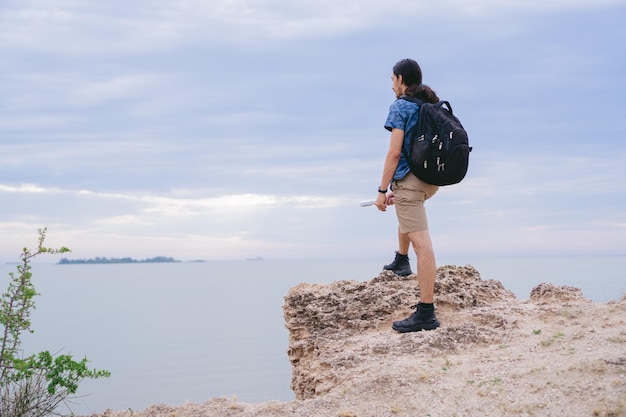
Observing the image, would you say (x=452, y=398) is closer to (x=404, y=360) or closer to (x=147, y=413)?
(x=404, y=360)

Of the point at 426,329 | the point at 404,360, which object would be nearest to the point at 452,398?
the point at 404,360

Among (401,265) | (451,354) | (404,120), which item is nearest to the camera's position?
(451,354)

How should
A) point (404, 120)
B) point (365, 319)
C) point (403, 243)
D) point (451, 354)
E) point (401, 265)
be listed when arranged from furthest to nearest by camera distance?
point (401, 265) < point (403, 243) < point (365, 319) < point (404, 120) < point (451, 354)

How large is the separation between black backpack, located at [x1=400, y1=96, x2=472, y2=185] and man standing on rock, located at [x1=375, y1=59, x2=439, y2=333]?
0.11 meters

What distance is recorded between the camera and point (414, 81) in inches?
269

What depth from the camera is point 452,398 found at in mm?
5562

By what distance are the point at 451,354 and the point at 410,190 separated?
1.64 m

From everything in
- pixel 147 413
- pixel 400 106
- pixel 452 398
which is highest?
pixel 400 106

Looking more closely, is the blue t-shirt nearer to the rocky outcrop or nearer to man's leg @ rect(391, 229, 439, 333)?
man's leg @ rect(391, 229, 439, 333)

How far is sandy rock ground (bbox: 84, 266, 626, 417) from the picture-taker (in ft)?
17.8

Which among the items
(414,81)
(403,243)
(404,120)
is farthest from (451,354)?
(414,81)

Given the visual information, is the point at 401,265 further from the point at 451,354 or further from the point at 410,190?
the point at 451,354

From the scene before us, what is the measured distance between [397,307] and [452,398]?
5.99 ft

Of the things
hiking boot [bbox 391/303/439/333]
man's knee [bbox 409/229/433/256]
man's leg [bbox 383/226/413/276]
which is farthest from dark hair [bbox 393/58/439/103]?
hiking boot [bbox 391/303/439/333]
